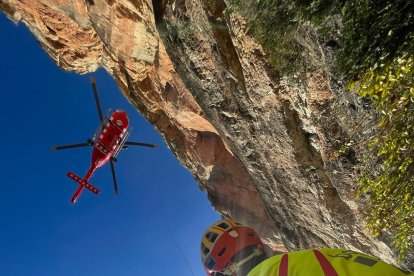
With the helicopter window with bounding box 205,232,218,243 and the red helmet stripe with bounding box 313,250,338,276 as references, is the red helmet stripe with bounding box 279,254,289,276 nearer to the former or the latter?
the red helmet stripe with bounding box 313,250,338,276

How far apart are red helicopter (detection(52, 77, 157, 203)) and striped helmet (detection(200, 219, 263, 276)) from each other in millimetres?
6690

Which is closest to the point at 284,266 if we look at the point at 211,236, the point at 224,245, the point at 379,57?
the point at 379,57

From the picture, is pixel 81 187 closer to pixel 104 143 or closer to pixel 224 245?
pixel 104 143

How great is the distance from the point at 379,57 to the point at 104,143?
1591 centimetres

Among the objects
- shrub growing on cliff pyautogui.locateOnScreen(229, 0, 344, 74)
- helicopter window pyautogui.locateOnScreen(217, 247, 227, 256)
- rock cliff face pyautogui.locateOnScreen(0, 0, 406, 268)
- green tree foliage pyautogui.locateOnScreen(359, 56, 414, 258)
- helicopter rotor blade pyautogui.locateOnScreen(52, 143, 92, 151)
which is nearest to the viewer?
green tree foliage pyautogui.locateOnScreen(359, 56, 414, 258)

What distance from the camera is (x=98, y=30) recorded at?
1527 cm

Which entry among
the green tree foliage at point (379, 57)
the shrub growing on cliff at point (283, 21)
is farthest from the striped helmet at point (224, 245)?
the shrub growing on cliff at point (283, 21)

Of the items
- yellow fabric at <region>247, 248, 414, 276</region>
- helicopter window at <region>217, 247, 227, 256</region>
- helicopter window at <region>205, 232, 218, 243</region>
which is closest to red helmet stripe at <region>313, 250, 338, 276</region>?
yellow fabric at <region>247, 248, 414, 276</region>

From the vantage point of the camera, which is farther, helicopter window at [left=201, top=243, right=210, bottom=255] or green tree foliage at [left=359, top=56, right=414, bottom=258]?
helicopter window at [left=201, top=243, right=210, bottom=255]

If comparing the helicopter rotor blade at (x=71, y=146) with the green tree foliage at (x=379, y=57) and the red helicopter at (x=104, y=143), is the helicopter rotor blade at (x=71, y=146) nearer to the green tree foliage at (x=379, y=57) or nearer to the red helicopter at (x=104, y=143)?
the red helicopter at (x=104, y=143)

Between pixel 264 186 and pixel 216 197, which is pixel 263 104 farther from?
pixel 216 197

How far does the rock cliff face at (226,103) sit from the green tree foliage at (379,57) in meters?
0.95

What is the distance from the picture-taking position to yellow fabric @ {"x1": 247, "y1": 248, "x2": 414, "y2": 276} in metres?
2.15

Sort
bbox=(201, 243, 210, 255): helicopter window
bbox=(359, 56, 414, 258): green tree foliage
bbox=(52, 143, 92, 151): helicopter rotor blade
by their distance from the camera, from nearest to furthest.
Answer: bbox=(359, 56, 414, 258): green tree foliage
bbox=(201, 243, 210, 255): helicopter window
bbox=(52, 143, 92, 151): helicopter rotor blade
